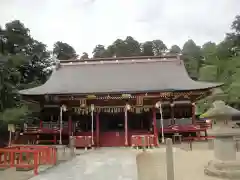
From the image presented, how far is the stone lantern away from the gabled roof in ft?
27.4

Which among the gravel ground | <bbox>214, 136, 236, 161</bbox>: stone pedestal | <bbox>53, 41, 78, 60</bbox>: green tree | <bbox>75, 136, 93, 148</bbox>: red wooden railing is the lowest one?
the gravel ground

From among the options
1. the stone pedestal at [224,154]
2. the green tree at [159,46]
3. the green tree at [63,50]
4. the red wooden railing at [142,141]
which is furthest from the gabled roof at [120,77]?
the green tree at [159,46]

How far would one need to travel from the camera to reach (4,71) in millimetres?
13961

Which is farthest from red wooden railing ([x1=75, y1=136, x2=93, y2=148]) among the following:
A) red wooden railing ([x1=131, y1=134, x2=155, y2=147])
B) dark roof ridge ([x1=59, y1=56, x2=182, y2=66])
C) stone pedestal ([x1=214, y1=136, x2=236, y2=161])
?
stone pedestal ([x1=214, y1=136, x2=236, y2=161])

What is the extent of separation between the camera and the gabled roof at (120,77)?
19075mm

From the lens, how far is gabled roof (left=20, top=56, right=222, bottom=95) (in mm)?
19075

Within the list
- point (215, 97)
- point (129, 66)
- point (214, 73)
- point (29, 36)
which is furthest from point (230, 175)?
point (29, 36)

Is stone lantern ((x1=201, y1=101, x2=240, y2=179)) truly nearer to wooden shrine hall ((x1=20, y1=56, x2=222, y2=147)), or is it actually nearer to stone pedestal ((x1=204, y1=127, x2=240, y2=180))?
stone pedestal ((x1=204, y1=127, x2=240, y2=180))

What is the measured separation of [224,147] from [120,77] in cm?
1394

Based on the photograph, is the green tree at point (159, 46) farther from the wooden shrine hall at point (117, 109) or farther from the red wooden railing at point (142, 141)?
the red wooden railing at point (142, 141)

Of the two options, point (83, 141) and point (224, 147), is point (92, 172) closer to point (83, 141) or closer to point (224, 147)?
point (224, 147)

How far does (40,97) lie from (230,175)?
13607 mm

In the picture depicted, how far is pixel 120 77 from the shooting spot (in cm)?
2231

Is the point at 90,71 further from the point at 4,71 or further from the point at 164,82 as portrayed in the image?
the point at 4,71
